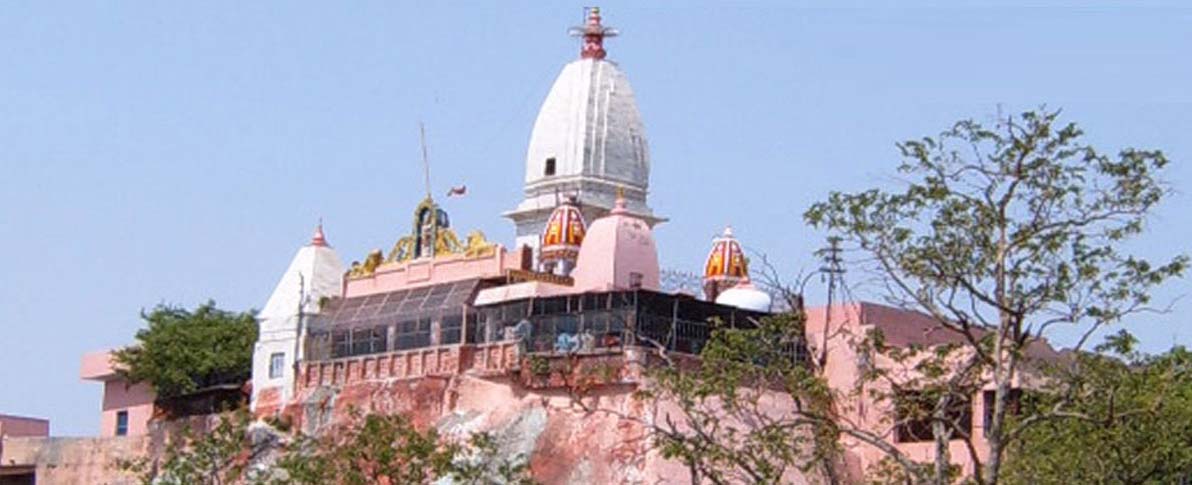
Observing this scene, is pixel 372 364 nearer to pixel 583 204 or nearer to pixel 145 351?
pixel 583 204

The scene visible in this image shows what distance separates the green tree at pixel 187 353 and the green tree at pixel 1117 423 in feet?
99.0

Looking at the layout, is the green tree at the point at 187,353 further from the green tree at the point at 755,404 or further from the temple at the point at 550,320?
the green tree at the point at 755,404

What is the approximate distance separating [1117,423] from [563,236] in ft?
80.0

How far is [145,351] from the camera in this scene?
199 ft

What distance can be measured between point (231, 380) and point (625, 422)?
18917 mm

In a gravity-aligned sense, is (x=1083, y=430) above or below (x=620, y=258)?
below

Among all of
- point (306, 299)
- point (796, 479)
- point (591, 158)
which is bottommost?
point (796, 479)

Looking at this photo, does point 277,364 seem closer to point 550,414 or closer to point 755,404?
point 550,414

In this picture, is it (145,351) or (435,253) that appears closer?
(435,253)

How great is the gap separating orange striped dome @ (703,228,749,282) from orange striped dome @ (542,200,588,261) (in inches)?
117

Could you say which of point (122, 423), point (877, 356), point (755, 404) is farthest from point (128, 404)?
point (755, 404)

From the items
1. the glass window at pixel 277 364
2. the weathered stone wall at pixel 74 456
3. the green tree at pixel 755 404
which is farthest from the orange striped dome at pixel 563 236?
the green tree at pixel 755 404

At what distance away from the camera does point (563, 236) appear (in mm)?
51406

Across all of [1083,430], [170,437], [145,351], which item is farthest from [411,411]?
[1083,430]
